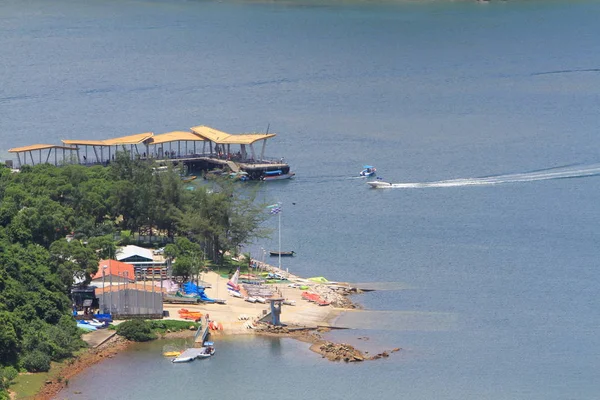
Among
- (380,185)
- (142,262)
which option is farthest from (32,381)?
(380,185)

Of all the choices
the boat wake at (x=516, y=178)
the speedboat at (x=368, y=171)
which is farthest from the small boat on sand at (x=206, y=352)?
the speedboat at (x=368, y=171)

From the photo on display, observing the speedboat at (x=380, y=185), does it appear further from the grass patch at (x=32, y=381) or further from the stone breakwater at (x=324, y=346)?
the grass patch at (x=32, y=381)

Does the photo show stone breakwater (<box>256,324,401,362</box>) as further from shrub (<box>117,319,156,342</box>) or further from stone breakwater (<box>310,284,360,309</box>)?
shrub (<box>117,319,156,342</box>)

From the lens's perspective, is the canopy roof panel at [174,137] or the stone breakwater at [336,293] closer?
the stone breakwater at [336,293]

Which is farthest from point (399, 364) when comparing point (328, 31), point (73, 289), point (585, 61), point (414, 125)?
point (328, 31)

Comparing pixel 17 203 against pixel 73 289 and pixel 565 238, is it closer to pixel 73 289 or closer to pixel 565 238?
pixel 73 289

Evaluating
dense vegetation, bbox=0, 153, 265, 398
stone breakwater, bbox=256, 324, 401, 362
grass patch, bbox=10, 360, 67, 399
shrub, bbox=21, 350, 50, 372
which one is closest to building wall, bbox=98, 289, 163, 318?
dense vegetation, bbox=0, 153, 265, 398
